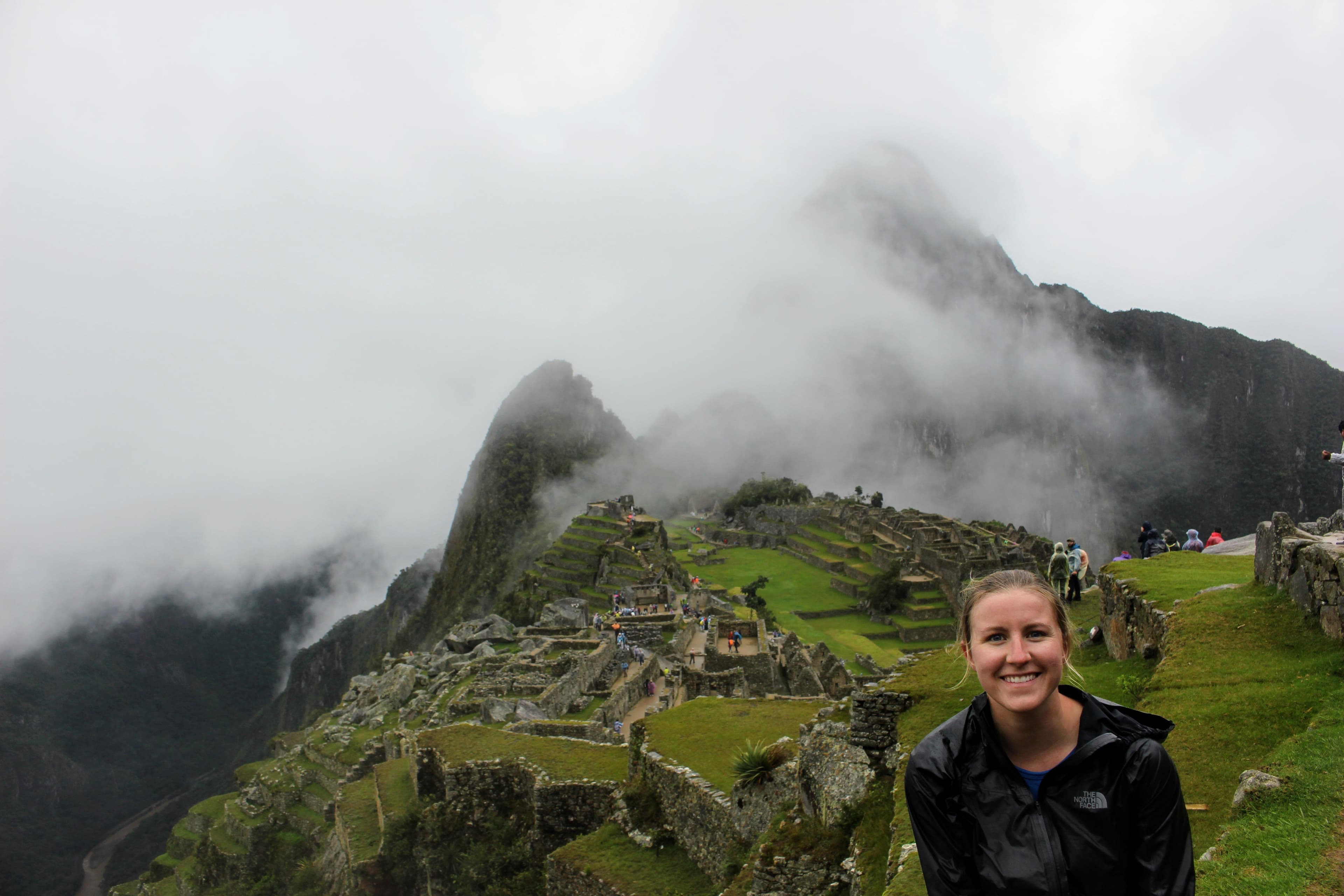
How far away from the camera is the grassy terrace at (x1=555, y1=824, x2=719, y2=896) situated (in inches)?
352

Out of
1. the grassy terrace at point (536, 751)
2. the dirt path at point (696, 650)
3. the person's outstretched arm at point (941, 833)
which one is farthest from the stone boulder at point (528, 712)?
the person's outstretched arm at point (941, 833)

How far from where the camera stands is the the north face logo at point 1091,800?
2.16m

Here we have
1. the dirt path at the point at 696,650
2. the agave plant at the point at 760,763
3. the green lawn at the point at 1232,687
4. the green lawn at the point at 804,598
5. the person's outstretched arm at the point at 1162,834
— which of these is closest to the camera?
the person's outstretched arm at the point at 1162,834

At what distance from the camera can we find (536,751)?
42.7 feet

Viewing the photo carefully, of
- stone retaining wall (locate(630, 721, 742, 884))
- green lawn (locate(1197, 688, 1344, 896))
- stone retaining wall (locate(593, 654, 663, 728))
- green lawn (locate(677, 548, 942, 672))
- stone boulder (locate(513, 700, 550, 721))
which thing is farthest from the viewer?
green lawn (locate(677, 548, 942, 672))

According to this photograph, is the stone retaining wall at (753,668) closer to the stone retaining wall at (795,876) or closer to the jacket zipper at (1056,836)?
the stone retaining wall at (795,876)

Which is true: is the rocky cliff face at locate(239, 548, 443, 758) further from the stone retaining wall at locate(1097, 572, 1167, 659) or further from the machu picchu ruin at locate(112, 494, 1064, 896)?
the stone retaining wall at locate(1097, 572, 1167, 659)

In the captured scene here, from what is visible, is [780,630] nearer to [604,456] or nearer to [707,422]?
[604,456]

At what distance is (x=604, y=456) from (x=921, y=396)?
11612 cm

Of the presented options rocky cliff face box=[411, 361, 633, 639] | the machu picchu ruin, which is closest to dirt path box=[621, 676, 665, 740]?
the machu picchu ruin

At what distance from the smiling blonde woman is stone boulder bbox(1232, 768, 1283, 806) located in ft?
10.4

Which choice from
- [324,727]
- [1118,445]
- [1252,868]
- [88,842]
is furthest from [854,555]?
[1118,445]

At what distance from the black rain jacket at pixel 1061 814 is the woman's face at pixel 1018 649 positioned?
0.16 metres

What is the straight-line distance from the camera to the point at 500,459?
10412cm
